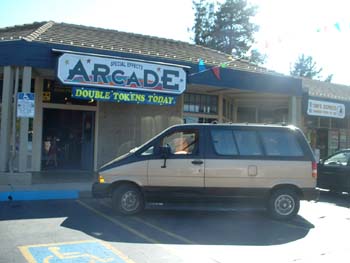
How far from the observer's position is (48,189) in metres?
11.2

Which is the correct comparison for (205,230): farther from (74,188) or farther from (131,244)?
(74,188)

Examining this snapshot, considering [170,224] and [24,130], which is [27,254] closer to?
[170,224]

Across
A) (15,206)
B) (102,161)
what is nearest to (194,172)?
(15,206)

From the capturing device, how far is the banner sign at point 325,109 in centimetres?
1918

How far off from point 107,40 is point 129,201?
842cm

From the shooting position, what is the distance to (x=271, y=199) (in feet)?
29.5

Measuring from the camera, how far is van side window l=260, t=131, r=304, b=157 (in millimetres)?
9070

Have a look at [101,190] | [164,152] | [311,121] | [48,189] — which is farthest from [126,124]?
[311,121]

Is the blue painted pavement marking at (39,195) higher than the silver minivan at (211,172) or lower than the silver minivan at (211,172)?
lower

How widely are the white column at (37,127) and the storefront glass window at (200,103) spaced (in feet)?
18.4

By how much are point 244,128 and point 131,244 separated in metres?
3.76

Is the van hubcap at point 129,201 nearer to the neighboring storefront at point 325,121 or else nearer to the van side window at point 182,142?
the van side window at point 182,142

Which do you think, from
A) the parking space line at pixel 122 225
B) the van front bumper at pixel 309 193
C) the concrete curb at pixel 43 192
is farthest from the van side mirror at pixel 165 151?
the concrete curb at pixel 43 192

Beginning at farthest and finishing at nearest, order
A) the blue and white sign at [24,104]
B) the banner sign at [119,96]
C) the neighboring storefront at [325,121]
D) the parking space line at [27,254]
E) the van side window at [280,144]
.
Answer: the neighboring storefront at [325,121]
the banner sign at [119,96]
the blue and white sign at [24,104]
the van side window at [280,144]
the parking space line at [27,254]
